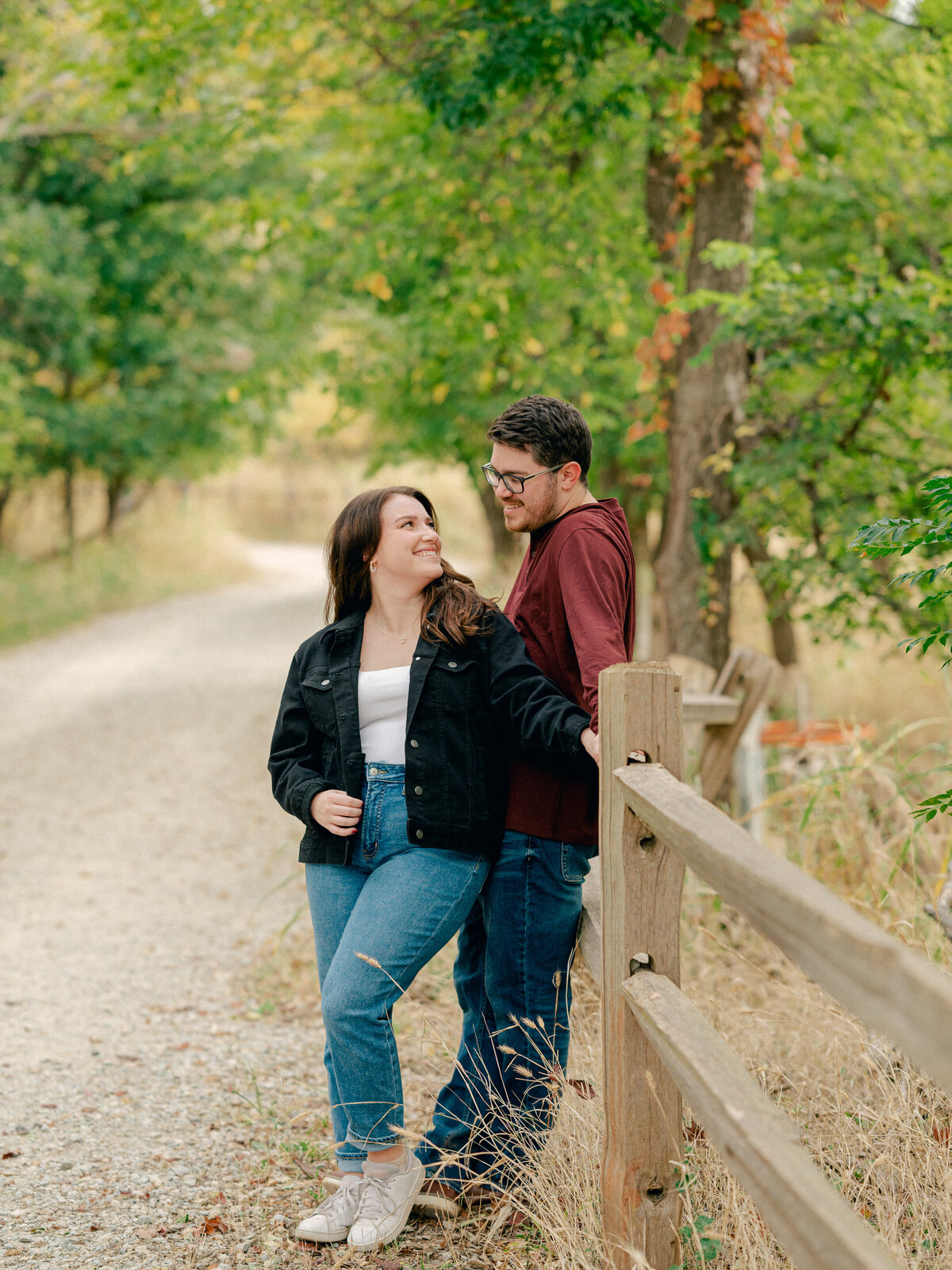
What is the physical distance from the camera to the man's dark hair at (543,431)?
107 inches

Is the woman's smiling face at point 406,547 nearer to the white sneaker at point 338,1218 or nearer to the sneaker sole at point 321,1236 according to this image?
the white sneaker at point 338,1218

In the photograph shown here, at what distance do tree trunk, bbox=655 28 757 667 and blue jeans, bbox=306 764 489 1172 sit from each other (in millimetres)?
3688

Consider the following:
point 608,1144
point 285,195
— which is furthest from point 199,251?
point 608,1144

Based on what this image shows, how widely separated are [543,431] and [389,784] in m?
0.95

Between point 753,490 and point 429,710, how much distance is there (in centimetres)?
367

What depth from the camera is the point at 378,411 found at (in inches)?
439

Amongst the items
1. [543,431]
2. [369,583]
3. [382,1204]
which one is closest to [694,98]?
[543,431]

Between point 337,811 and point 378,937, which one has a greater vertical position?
point 337,811

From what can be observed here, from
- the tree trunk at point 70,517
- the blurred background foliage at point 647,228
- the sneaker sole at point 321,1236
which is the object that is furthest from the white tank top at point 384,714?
the tree trunk at point 70,517

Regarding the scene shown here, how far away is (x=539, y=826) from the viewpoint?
267 centimetres

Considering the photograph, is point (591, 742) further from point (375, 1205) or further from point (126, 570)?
point (126, 570)

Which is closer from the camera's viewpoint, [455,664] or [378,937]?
[378,937]

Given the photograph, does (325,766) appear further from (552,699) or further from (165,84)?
(165,84)

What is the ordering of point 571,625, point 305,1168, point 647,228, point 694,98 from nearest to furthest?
1. point 571,625
2. point 305,1168
3. point 694,98
4. point 647,228
